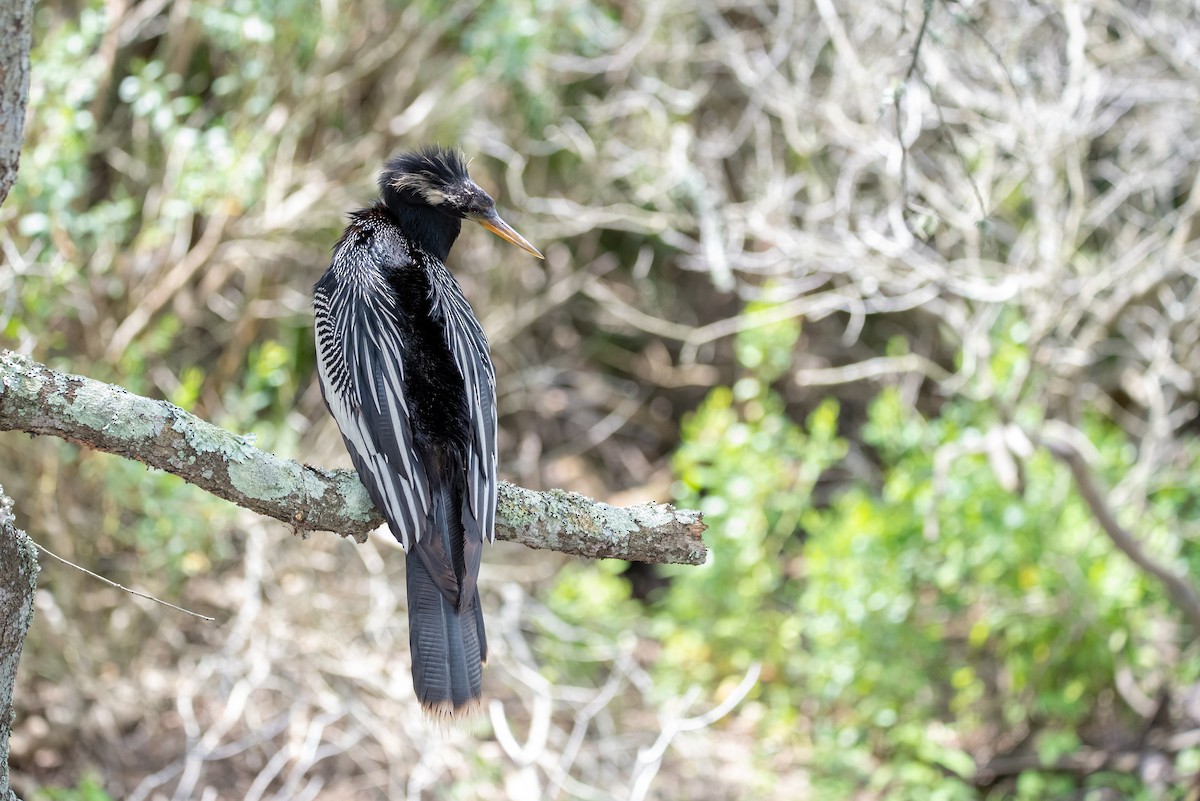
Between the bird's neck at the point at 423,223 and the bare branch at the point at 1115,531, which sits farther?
the bare branch at the point at 1115,531

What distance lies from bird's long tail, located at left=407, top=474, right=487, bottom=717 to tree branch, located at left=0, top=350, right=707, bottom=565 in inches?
4.9

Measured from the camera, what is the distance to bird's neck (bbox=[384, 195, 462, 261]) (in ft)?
11.8

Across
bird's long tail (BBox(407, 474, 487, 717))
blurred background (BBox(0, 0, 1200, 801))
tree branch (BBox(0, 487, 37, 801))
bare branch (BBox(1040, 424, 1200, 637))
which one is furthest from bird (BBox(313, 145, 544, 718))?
bare branch (BBox(1040, 424, 1200, 637))

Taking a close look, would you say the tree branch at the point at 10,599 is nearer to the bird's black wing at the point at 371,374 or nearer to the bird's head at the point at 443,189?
the bird's black wing at the point at 371,374

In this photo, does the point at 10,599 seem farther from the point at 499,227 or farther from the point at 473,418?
the point at 499,227

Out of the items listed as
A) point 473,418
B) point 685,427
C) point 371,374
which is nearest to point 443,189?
point 371,374

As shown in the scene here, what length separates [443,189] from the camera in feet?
11.5

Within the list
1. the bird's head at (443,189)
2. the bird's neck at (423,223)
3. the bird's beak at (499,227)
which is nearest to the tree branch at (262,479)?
the bird's beak at (499,227)

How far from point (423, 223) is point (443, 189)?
16 centimetres

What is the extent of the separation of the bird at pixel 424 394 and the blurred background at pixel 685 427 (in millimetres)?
1702

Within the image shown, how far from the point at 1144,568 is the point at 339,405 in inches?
142

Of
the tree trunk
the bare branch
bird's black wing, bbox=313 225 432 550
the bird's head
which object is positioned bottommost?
the bare branch

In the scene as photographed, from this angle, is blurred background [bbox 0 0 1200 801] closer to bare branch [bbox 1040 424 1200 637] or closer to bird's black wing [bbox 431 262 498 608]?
bare branch [bbox 1040 424 1200 637]

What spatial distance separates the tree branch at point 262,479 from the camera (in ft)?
7.35
